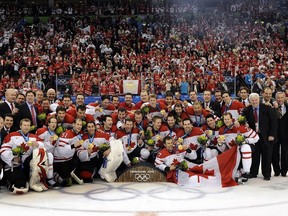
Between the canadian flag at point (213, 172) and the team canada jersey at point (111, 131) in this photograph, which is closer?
the canadian flag at point (213, 172)

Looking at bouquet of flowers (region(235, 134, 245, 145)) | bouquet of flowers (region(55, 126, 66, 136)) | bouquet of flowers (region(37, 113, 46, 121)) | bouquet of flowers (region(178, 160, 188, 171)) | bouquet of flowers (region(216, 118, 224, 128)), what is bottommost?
bouquet of flowers (region(178, 160, 188, 171))

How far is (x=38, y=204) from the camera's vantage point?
236 inches

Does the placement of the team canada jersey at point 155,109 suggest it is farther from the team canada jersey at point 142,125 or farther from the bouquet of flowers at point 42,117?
the bouquet of flowers at point 42,117

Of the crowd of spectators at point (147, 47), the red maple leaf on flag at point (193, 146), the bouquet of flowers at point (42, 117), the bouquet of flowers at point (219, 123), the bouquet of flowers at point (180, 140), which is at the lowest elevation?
the red maple leaf on flag at point (193, 146)

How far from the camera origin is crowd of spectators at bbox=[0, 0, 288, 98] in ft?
52.1

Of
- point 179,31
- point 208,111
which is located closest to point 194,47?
point 179,31

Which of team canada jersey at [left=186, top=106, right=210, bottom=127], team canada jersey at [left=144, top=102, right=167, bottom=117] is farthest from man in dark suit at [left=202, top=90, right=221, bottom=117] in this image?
team canada jersey at [left=144, top=102, right=167, bottom=117]

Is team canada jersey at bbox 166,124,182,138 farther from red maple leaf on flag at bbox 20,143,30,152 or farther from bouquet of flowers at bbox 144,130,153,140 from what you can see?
red maple leaf on flag at bbox 20,143,30,152

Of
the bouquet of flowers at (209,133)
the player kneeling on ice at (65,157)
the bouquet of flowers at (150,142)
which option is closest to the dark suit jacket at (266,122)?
the bouquet of flowers at (209,133)

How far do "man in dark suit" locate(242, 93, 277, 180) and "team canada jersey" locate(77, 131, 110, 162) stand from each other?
7.82ft

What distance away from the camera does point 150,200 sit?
242 inches

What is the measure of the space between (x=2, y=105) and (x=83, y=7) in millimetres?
20917

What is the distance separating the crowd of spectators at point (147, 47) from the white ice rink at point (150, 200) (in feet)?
23.4

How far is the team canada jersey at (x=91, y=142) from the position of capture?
7176 millimetres
